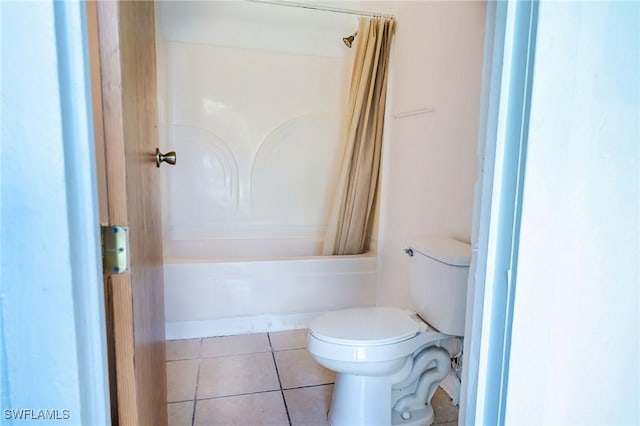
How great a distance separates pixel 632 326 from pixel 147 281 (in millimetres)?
1023

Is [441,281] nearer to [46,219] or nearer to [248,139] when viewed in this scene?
[46,219]

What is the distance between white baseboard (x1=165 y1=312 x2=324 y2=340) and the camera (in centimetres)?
239

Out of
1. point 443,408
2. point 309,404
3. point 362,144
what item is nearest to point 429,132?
point 362,144

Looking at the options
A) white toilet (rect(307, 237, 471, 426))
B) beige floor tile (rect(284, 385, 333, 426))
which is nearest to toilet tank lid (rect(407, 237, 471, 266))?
white toilet (rect(307, 237, 471, 426))

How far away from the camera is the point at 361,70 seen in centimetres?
254

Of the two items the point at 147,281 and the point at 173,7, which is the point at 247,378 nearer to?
the point at 147,281

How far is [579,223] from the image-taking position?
2.22 ft

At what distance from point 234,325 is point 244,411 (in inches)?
31.7

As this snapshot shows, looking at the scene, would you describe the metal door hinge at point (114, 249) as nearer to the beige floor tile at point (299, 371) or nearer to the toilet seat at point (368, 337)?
the toilet seat at point (368, 337)

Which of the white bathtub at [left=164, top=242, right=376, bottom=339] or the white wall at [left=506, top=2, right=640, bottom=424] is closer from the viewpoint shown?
the white wall at [left=506, top=2, right=640, bottom=424]

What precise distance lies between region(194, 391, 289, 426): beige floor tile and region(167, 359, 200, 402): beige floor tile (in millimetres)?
110

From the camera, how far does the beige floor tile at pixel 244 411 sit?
164 cm

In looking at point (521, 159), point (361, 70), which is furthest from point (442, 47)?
point (521, 159)
